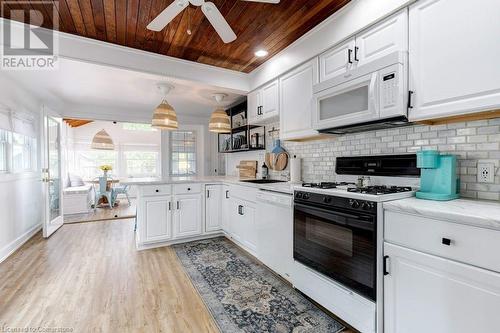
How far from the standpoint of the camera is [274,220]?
7.76ft

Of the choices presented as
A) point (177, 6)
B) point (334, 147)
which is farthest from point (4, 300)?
point (334, 147)

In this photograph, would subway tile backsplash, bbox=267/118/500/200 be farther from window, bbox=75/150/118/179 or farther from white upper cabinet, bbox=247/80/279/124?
window, bbox=75/150/118/179

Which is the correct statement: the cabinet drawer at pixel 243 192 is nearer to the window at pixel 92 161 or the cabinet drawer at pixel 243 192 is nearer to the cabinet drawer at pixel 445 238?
the cabinet drawer at pixel 445 238

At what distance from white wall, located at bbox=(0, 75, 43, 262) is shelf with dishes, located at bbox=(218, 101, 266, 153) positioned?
10.4 ft

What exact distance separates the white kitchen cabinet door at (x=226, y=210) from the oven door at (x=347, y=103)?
1750mm

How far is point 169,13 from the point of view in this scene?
161 centimetres

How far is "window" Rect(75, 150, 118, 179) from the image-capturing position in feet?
24.4

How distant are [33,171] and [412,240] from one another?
514 centimetres

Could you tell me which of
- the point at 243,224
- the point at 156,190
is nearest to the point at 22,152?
the point at 156,190

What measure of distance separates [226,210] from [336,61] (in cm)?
238

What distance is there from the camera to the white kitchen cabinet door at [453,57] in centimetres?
129

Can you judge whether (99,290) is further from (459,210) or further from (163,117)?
(459,210)

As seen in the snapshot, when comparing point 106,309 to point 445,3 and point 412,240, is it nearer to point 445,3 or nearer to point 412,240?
point 412,240

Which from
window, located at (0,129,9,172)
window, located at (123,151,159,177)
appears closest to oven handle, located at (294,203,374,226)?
window, located at (0,129,9,172)
